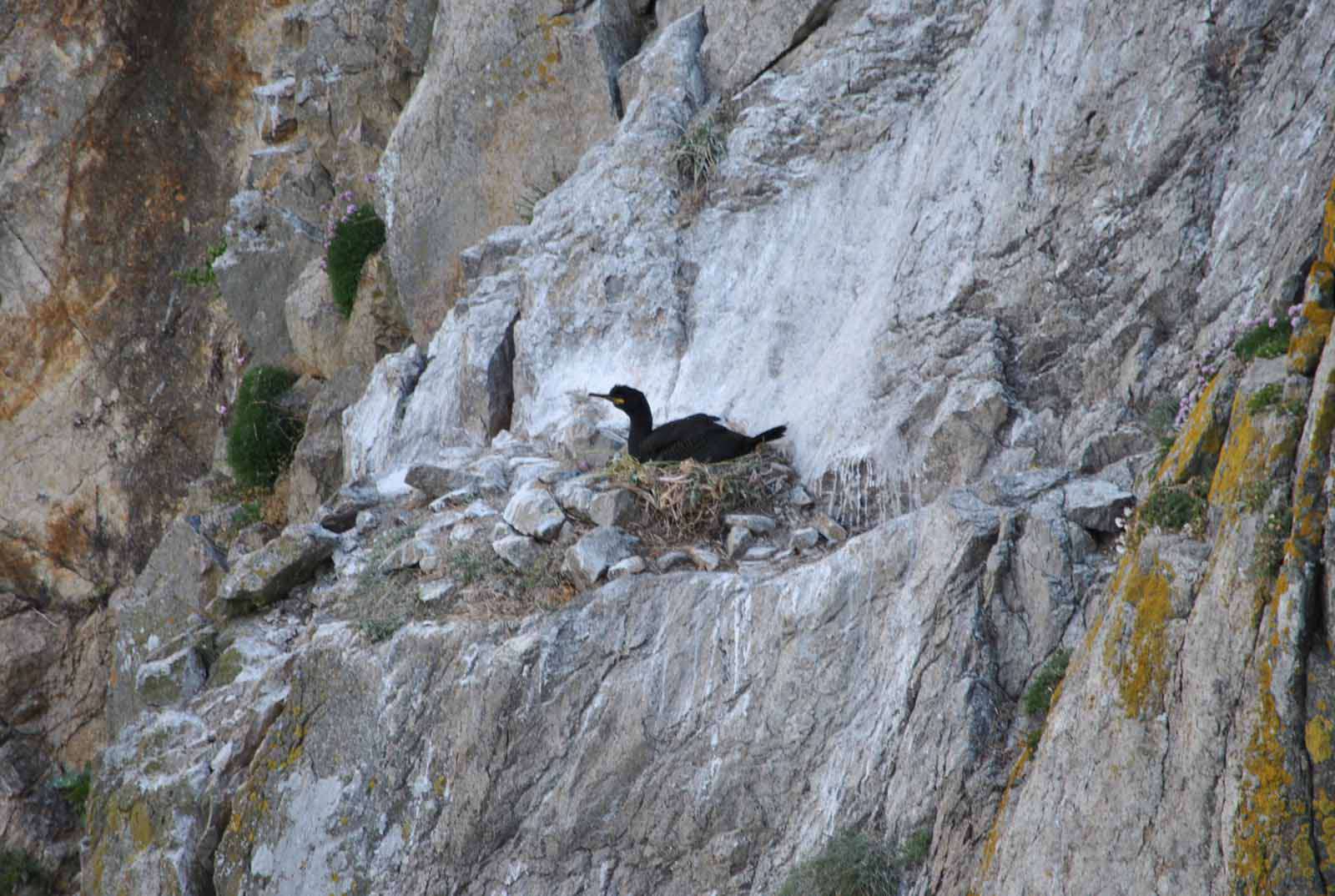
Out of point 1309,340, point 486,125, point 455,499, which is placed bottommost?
point 455,499

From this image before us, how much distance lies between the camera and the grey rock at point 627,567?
24.8 feet

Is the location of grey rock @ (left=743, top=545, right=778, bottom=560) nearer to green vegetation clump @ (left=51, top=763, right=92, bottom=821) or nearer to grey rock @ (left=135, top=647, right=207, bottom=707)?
grey rock @ (left=135, top=647, right=207, bottom=707)

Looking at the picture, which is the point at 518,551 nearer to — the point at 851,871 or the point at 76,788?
the point at 851,871

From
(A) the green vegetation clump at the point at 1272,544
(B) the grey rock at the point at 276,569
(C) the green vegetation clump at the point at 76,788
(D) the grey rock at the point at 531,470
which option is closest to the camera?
(A) the green vegetation clump at the point at 1272,544

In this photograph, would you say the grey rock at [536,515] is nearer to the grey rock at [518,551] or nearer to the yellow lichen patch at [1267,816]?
the grey rock at [518,551]

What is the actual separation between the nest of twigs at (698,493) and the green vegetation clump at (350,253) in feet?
24.7

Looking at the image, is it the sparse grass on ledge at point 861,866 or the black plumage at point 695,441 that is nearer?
the sparse grass on ledge at point 861,866

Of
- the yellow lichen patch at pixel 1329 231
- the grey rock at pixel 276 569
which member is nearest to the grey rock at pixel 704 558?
the grey rock at pixel 276 569

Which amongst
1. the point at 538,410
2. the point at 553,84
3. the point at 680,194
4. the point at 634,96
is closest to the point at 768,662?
the point at 538,410

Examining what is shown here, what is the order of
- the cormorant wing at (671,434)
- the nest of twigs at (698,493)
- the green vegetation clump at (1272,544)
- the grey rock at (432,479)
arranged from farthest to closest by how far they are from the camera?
the grey rock at (432,479), the cormorant wing at (671,434), the nest of twigs at (698,493), the green vegetation clump at (1272,544)

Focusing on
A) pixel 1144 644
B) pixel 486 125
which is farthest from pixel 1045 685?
pixel 486 125

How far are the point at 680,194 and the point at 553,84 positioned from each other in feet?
9.28

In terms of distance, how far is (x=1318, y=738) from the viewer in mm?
4090

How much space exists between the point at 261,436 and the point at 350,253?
2436 millimetres
